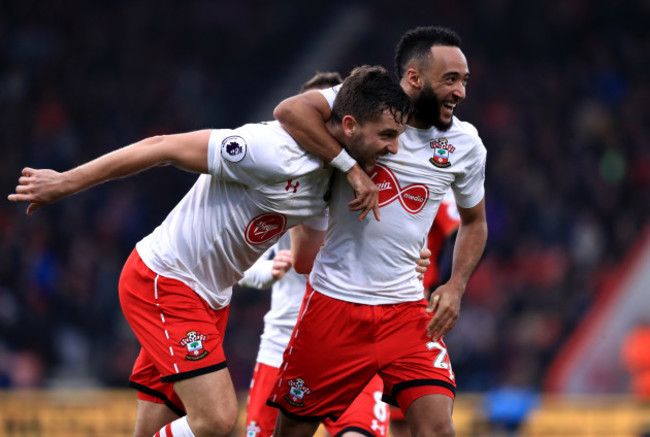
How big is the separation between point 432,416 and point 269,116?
504 inches

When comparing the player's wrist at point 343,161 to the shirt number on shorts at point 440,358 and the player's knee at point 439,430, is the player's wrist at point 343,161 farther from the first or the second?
the player's knee at point 439,430

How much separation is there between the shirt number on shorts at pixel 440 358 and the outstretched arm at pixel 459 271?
0.03 m

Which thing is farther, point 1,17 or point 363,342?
point 1,17

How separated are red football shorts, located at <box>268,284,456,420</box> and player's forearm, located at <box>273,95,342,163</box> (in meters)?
0.76

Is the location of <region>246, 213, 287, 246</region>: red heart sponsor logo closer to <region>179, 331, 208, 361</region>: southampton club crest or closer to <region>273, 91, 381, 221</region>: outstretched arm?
<region>273, 91, 381, 221</region>: outstretched arm

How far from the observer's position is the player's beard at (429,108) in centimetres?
460

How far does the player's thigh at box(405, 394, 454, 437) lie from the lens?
4398 mm

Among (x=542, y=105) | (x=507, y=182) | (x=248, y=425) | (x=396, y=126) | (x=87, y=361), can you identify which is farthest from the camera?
(x=542, y=105)

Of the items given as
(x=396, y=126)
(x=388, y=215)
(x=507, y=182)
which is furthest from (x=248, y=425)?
(x=507, y=182)

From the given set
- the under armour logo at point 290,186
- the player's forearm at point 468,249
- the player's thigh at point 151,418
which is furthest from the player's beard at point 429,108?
the player's thigh at point 151,418

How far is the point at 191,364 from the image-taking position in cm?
444

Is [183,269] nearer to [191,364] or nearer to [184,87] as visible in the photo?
[191,364]

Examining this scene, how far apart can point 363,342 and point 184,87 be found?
12.7 m

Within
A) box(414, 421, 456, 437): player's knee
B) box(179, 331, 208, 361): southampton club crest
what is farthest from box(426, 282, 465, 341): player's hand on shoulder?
box(179, 331, 208, 361): southampton club crest
